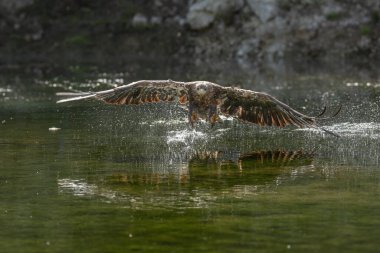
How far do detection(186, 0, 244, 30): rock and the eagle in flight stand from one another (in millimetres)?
23239

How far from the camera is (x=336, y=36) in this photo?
1414 inches

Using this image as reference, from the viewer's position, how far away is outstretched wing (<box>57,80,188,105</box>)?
13.9 m

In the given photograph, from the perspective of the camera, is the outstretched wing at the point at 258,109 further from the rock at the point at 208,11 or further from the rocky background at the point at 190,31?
the rock at the point at 208,11

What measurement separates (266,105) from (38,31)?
2730cm

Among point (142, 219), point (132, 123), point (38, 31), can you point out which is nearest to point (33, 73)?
point (38, 31)

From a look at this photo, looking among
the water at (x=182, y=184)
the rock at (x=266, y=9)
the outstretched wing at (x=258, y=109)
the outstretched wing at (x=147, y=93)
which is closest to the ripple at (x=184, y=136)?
the water at (x=182, y=184)

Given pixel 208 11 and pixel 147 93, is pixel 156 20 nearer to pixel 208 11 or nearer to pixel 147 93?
pixel 208 11

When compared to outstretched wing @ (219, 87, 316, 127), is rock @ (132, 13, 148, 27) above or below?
above

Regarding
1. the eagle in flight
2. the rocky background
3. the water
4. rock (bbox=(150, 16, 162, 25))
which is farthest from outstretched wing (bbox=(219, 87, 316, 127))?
rock (bbox=(150, 16, 162, 25))

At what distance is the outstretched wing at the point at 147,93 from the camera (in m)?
13.9

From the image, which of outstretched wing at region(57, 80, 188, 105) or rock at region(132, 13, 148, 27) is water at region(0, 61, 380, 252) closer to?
outstretched wing at region(57, 80, 188, 105)

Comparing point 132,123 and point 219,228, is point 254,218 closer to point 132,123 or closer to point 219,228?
point 219,228

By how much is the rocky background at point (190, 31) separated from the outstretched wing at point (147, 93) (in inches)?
834

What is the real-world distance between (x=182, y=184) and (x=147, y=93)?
394cm
